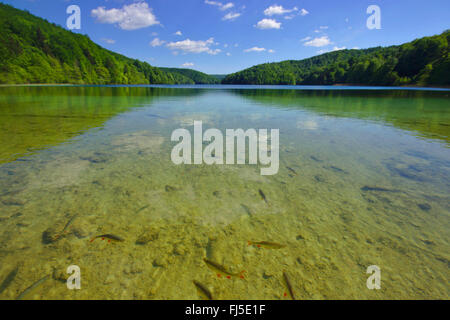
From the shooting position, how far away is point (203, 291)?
313cm

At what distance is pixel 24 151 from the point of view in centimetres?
860

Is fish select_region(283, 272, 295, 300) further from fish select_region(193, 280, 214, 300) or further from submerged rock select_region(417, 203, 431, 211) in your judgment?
submerged rock select_region(417, 203, 431, 211)

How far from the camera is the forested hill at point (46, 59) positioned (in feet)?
304

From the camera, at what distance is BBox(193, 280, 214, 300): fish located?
3072 mm

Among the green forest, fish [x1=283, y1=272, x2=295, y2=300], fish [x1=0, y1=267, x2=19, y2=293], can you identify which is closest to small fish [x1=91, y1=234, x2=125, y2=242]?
fish [x1=0, y1=267, x2=19, y2=293]

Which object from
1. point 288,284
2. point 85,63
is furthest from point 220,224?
point 85,63

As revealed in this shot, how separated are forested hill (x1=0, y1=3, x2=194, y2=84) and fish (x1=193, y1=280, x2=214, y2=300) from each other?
127 meters

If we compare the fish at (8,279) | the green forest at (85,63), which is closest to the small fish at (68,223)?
the fish at (8,279)

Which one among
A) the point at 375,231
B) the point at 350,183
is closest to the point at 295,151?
the point at 350,183

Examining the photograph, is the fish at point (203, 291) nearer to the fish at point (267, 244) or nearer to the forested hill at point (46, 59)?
the fish at point (267, 244)

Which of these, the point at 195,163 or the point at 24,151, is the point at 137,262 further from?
the point at 24,151

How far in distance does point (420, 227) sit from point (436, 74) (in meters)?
141

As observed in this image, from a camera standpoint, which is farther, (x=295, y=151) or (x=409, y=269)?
(x=295, y=151)

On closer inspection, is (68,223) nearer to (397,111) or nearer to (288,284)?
(288,284)
